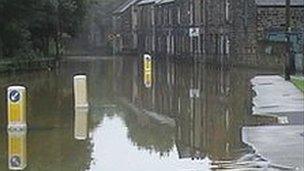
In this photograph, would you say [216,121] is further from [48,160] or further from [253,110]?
[48,160]

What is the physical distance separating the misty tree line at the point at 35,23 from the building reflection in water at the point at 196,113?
21.6m

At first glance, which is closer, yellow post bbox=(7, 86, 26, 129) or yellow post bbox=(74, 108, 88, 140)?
yellow post bbox=(7, 86, 26, 129)

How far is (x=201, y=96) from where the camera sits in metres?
34.0

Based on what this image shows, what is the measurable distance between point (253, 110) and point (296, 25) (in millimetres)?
36898

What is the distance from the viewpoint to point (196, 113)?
26750 millimetres

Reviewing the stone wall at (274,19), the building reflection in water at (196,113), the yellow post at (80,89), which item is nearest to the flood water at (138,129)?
the building reflection in water at (196,113)

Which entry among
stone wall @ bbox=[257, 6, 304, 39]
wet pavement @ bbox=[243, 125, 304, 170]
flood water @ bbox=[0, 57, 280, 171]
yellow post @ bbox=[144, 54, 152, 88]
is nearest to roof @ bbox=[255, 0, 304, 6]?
stone wall @ bbox=[257, 6, 304, 39]

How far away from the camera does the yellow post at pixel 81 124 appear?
850 inches

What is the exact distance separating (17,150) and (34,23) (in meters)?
56.1

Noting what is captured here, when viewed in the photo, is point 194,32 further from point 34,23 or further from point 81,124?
point 81,124

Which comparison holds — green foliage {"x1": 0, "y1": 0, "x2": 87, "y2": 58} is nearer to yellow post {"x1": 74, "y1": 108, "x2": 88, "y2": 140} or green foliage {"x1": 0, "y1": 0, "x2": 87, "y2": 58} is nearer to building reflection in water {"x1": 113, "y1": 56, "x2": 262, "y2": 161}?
building reflection in water {"x1": 113, "y1": 56, "x2": 262, "y2": 161}

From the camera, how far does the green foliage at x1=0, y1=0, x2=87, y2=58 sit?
6419cm

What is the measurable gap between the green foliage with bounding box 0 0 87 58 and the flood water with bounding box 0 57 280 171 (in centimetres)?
2516

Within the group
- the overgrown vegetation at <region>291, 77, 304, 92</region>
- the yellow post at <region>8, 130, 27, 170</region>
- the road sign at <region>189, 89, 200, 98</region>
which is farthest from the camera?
the road sign at <region>189, 89, 200, 98</region>
